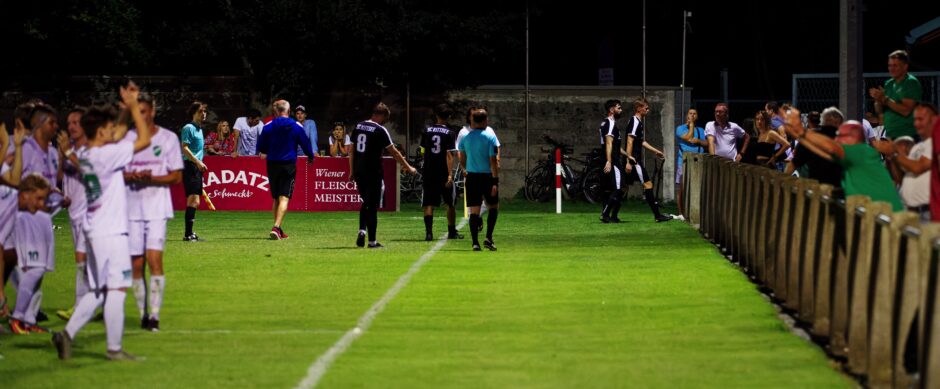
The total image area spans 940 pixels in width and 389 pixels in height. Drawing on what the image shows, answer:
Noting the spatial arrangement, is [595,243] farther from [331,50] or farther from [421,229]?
[331,50]

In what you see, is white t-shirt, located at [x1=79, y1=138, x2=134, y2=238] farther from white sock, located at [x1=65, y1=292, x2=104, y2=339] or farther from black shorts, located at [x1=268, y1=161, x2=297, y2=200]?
black shorts, located at [x1=268, y1=161, x2=297, y2=200]

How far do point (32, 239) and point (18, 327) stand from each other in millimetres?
639

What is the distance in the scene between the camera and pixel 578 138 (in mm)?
35156

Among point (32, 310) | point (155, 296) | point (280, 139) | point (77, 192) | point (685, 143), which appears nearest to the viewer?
point (77, 192)

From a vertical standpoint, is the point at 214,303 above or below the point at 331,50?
below

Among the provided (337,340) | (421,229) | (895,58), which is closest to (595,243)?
(421,229)

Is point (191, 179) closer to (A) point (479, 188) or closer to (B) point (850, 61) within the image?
(A) point (479, 188)

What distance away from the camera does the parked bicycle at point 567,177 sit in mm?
33375

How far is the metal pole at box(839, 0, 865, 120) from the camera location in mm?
18031

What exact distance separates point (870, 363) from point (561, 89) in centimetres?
2601

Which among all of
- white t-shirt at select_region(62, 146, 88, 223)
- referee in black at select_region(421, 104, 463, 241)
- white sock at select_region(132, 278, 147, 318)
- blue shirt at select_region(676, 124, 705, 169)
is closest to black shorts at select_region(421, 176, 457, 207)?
referee in black at select_region(421, 104, 463, 241)

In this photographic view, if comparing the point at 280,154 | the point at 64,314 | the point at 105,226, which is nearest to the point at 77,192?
the point at 105,226

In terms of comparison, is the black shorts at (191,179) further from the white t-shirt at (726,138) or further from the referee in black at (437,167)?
the white t-shirt at (726,138)

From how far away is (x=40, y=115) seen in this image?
490 inches
